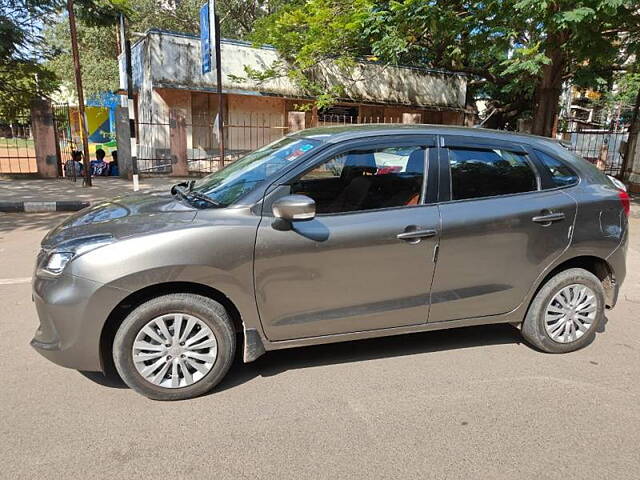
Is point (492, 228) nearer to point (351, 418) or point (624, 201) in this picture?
point (624, 201)

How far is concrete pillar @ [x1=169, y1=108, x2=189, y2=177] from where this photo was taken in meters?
13.3

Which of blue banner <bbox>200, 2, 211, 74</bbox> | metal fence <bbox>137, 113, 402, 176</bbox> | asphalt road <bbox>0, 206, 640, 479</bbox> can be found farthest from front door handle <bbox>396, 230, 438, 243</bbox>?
metal fence <bbox>137, 113, 402, 176</bbox>

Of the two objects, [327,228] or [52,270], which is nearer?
[52,270]

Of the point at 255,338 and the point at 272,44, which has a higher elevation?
the point at 272,44

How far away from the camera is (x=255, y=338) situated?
3.05 meters

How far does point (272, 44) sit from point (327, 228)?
47.5 ft

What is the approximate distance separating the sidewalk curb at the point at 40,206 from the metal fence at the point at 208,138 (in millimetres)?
4854

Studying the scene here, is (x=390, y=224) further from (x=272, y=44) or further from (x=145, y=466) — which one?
(x=272, y=44)

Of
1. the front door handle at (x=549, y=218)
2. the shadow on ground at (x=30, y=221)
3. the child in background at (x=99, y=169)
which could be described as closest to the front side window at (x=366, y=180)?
the front door handle at (x=549, y=218)

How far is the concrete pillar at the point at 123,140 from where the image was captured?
13.0 meters

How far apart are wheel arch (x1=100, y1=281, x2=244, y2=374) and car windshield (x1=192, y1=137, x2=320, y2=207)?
576 millimetres

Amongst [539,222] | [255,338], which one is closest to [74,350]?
[255,338]

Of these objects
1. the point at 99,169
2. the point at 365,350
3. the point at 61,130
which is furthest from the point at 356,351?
the point at 61,130

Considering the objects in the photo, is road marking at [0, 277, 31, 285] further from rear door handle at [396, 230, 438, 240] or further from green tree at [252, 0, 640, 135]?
green tree at [252, 0, 640, 135]
